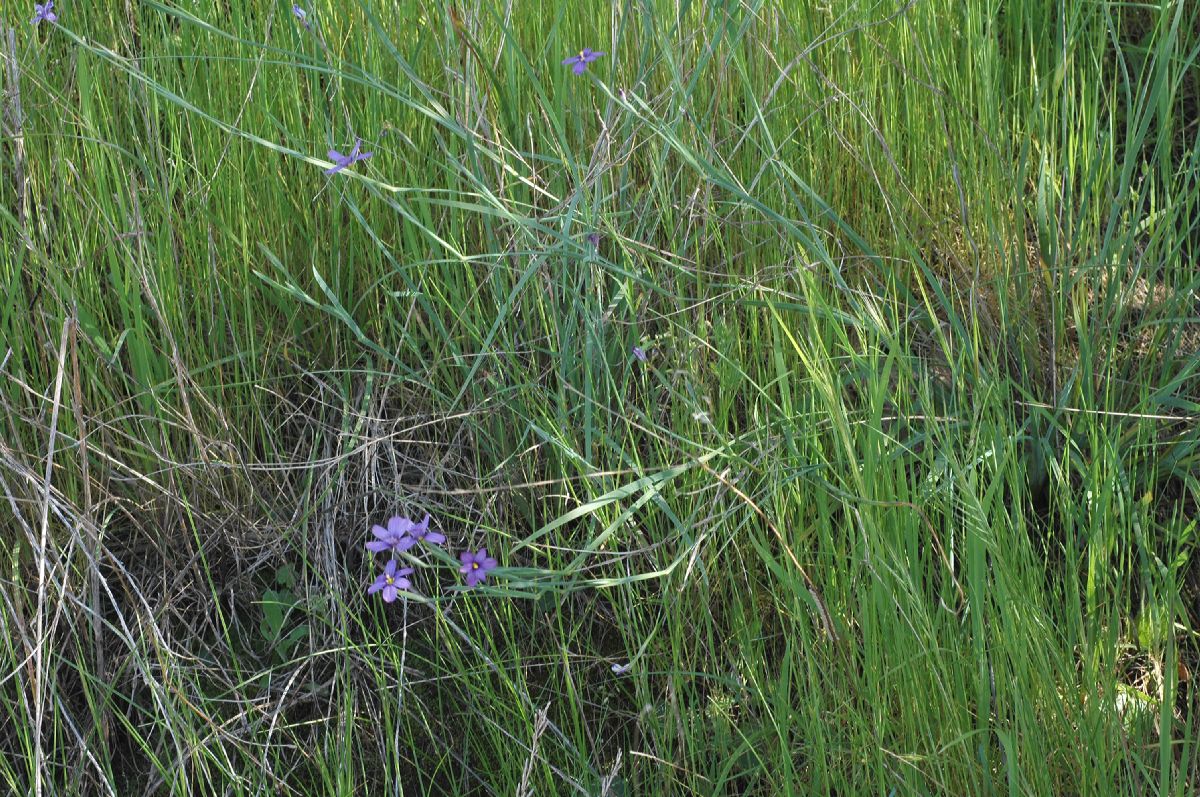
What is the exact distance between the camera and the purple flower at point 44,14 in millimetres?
1806

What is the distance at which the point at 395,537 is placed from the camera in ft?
Result: 4.26

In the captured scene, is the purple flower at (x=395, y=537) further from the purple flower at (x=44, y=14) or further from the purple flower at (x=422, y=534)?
the purple flower at (x=44, y=14)

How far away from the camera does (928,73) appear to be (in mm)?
1723

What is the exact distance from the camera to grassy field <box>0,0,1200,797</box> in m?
1.27

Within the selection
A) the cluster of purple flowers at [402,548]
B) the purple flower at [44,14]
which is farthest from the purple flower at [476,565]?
the purple flower at [44,14]

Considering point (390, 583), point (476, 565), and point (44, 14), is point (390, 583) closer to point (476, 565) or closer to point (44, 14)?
point (476, 565)

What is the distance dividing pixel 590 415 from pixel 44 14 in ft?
3.67

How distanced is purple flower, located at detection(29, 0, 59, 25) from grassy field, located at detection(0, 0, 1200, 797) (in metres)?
0.04

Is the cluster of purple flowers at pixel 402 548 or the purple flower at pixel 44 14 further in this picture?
the purple flower at pixel 44 14

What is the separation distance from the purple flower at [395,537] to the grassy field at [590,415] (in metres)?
0.06

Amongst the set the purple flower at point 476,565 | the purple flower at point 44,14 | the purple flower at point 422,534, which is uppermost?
the purple flower at point 44,14

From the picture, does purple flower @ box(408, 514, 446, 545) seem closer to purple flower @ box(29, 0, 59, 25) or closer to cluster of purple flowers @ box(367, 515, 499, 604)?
cluster of purple flowers @ box(367, 515, 499, 604)

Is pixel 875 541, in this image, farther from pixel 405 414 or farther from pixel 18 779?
pixel 18 779

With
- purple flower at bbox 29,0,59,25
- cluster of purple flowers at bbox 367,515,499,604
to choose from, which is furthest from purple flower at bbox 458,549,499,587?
purple flower at bbox 29,0,59,25
